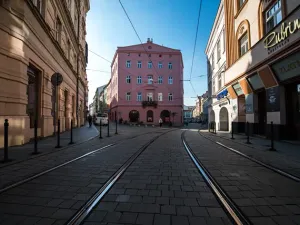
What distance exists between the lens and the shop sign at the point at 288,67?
30.6 feet

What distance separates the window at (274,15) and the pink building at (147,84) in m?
34.9

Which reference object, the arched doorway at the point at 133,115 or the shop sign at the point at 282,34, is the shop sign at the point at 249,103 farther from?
the arched doorway at the point at 133,115

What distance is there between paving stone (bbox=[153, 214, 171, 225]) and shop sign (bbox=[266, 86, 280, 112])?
419 inches

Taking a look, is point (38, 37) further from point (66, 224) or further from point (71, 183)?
point (66, 224)

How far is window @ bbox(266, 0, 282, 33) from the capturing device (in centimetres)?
1098

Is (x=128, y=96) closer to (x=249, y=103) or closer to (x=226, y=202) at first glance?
(x=249, y=103)

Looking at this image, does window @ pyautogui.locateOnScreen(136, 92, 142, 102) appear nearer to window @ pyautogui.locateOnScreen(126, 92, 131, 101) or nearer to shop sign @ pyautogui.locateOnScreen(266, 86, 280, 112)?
window @ pyautogui.locateOnScreen(126, 92, 131, 101)

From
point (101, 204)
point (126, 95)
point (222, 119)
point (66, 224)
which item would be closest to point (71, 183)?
point (101, 204)

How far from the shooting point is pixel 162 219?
2.58m

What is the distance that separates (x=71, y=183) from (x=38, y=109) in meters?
8.55

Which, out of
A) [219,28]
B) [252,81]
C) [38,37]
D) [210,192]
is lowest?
[210,192]

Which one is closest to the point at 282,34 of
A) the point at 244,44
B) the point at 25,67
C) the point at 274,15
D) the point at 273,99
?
the point at 274,15

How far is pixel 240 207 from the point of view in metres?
2.95

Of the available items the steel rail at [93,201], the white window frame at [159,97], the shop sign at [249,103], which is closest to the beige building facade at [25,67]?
the steel rail at [93,201]
